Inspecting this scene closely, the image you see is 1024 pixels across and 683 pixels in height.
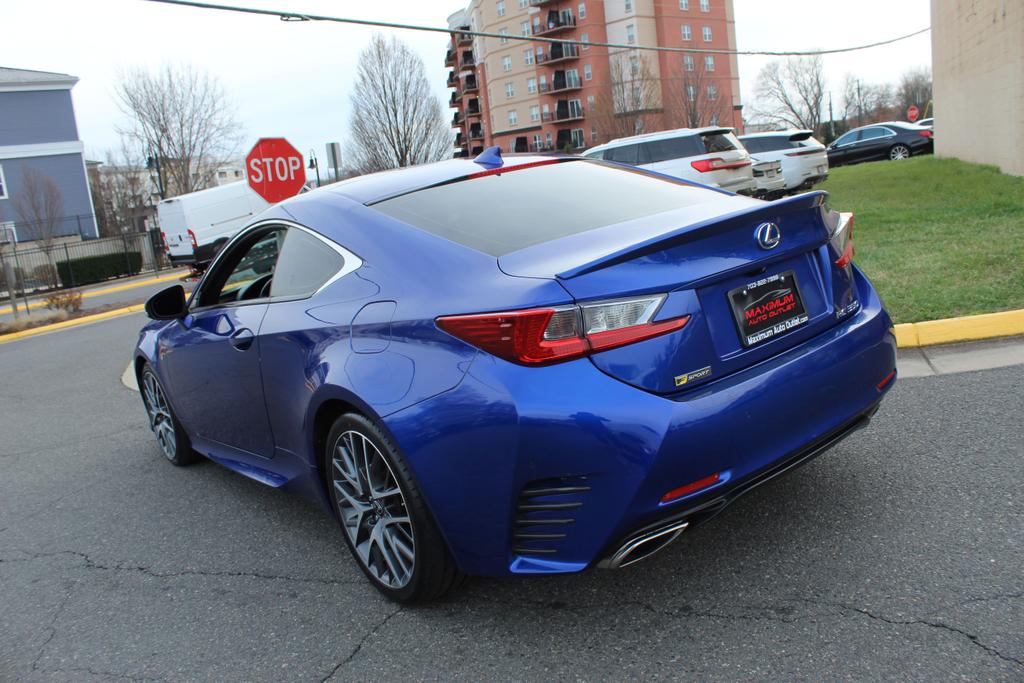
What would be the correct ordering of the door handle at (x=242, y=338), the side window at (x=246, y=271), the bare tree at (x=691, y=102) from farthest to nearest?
the bare tree at (x=691, y=102) < the side window at (x=246, y=271) < the door handle at (x=242, y=338)

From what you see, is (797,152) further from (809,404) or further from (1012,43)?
(809,404)

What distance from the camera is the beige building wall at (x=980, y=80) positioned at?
15070 mm

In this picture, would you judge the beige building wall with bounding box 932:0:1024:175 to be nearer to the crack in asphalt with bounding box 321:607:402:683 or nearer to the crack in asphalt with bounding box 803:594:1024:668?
the crack in asphalt with bounding box 803:594:1024:668

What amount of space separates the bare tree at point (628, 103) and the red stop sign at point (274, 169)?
51.4 m

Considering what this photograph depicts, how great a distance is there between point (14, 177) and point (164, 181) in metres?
7.89

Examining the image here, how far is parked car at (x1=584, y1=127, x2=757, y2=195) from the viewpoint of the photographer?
16750 mm

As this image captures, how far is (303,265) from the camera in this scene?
366cm

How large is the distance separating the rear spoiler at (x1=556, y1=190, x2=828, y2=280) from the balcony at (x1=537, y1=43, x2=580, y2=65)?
8059cm

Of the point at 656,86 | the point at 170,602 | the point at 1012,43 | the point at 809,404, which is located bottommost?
the point at 170,602

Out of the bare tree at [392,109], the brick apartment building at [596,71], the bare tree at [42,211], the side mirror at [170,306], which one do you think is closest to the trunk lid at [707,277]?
the side mirror at [170,306]

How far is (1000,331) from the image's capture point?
5.74 metres

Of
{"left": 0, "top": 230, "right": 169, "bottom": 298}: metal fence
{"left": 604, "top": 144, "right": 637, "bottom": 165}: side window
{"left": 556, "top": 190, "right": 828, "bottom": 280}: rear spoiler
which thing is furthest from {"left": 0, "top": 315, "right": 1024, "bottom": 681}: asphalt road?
{"left": 0, "top": 230, "right": 169, "bottom": 298}: metal fence

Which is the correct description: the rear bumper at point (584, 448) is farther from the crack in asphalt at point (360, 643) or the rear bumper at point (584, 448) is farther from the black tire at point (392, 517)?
the crack in asphalt at point (360, 643)

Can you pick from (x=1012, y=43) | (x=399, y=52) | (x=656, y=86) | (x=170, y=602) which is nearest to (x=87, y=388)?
(x=170, y=602)
